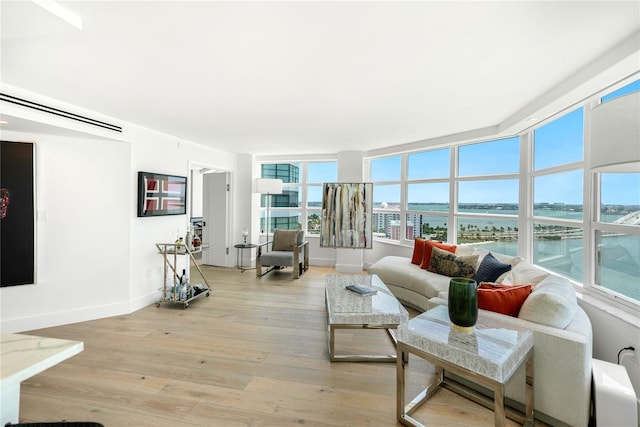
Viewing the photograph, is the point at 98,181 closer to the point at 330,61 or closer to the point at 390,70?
the point at 330,61

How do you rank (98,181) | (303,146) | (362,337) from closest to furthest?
1. (362,337)
2. (98,181)
3. (303,146)

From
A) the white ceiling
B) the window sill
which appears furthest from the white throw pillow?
the white ceiling

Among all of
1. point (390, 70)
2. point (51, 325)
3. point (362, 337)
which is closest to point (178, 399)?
point (362, 337)

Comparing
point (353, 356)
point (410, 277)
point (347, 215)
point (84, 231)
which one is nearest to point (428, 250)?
point (410, 277)

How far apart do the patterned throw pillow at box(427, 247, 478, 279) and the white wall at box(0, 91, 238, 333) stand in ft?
12.7

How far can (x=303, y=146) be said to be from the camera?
16.9 feet

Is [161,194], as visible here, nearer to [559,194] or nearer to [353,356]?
[353,356]

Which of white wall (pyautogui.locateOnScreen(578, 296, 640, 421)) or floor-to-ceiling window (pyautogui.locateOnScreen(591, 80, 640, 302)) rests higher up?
floor-to-ceiling window (pyautogui.locateOnScreen(591, 80, 640, 302))

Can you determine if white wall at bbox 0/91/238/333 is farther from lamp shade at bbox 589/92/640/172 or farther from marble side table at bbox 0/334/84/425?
lamp shade at bbox 589/92/640/172

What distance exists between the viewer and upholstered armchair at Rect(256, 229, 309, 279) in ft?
16.6

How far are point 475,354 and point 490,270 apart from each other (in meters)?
1.78

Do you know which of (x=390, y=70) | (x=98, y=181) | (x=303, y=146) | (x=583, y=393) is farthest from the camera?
(x=303, y=146)

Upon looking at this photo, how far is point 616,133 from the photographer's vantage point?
114 centimetres

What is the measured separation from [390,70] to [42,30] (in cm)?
221
